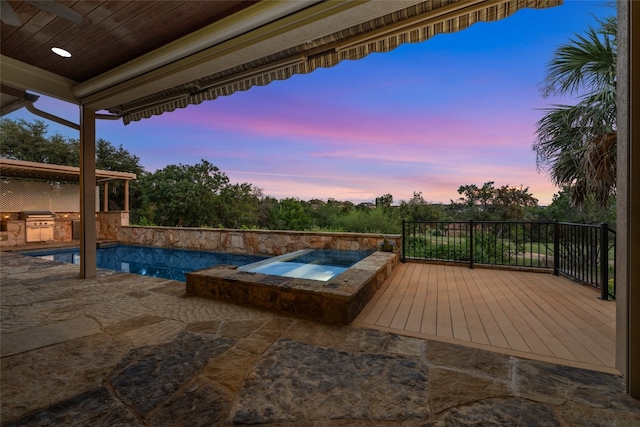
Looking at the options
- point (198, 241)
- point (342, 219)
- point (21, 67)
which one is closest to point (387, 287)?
point (21, 67)

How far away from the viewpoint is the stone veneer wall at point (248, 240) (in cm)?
644

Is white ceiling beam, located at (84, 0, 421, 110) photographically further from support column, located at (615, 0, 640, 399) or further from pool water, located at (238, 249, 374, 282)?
pool water, located at (238, 249, 374, 282)

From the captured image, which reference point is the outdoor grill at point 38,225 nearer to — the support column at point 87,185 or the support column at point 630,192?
the support column at point 87,185

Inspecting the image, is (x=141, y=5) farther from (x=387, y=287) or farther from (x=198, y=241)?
(x=198, y=241)

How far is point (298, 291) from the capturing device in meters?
2.58

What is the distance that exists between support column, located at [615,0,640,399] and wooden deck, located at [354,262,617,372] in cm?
34

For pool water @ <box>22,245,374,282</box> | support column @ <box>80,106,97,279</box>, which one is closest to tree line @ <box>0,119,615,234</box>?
pool water @ <box>22,245,374,282</box>

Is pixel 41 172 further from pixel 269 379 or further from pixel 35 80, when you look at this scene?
pixel 269 379

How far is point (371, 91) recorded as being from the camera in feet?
25.5

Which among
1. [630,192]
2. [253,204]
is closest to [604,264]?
[630,192]

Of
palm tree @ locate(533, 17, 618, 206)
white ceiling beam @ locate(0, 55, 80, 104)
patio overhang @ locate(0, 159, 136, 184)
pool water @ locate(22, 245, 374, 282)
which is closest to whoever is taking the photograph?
white ceiling beam @ locate(0, 55, 80, 104)

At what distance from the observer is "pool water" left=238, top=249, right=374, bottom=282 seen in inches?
187

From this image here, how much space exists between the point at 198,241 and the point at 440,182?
30.3ft

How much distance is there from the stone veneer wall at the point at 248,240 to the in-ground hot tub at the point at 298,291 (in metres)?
2.68
